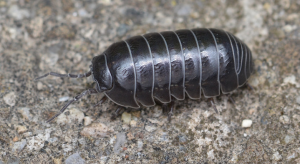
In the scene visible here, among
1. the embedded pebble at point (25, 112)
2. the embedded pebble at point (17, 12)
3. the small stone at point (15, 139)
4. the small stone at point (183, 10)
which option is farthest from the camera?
the small stone at point (183, 10)

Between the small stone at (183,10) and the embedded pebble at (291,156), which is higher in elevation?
the small stone at (183,10)

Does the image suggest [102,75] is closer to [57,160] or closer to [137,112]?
[137,112]

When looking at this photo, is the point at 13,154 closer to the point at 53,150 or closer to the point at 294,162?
the point at 53,150

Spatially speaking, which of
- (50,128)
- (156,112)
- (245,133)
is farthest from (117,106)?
(245,133)

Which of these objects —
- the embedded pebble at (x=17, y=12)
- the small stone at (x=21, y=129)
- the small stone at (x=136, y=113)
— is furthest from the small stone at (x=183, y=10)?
the small stone at (x=21, y=129)

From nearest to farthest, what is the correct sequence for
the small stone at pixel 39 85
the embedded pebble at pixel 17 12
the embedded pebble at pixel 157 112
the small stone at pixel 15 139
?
the small stone at pixel 15 139
the embedded pebble at pixel 157 112
the small stone at pixel 39 85
the embedded pebble at pixel 17 12

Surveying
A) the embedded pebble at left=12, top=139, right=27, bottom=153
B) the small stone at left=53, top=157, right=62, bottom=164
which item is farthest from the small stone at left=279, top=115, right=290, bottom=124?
the embedded pebble at left=12, top=139, right=27, bottom=153

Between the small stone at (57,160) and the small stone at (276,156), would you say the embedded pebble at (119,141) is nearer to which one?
the small stone at (57,160)

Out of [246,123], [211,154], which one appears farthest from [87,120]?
[246,123]

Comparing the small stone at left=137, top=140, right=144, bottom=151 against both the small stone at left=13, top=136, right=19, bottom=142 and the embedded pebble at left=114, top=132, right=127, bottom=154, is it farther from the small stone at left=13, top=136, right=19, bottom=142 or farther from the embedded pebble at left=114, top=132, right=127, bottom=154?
the small stone at left=13, top=136, right=19, bottom=142
